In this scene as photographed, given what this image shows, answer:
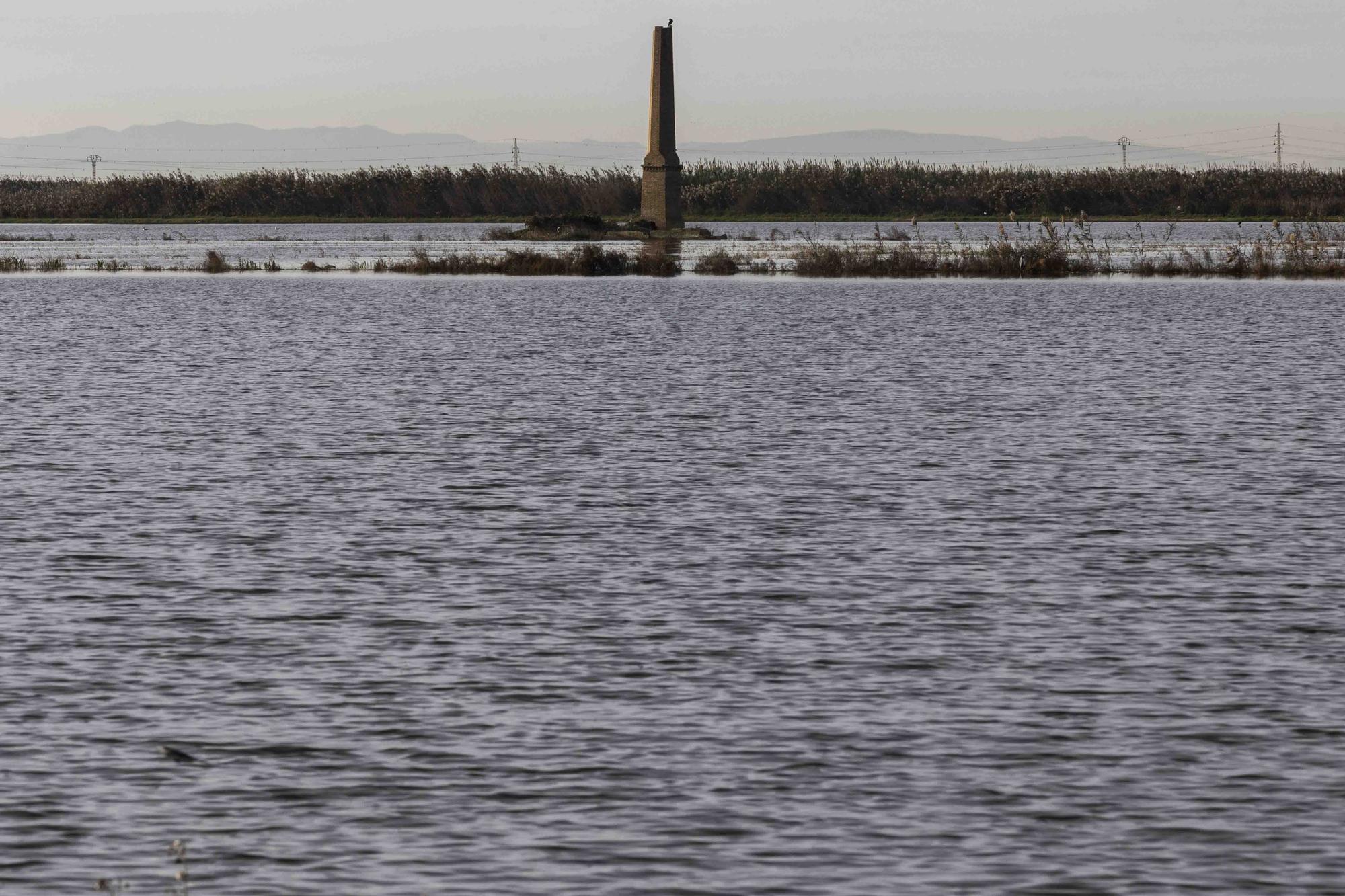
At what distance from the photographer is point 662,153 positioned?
7812 centimetres

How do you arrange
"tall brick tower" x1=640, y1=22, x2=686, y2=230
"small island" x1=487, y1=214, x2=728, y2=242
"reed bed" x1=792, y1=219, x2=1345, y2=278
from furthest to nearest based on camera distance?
"small island" x1=487, y1=214, x2=728, y2=242 → "tall brick tower" x1=640, y1=22, x2=686, y2=230 → "reed bed" x1=792, y1=219, x2=1345, y2=278

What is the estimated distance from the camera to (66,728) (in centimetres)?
1068

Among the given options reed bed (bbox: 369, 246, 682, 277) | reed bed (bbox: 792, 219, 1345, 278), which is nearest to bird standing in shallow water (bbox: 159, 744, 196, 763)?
reed bed (bbox: 792, 219, 1345, 278)

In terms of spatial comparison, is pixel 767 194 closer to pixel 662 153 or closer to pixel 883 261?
pixel 662 153

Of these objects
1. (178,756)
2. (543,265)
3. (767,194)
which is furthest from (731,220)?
(178,756)

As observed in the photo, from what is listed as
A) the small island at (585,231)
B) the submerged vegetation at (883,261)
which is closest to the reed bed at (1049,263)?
the submerged vegetation at (883,261)

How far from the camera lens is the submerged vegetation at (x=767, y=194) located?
96688 mm

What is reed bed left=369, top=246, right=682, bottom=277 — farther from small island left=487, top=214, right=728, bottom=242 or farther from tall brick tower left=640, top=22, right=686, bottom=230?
small island left=487, top=214, right=728, bottom=242

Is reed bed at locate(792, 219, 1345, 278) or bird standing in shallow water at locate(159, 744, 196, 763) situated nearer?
bird standing in shallow water at locate(159, 744, 196, 763)

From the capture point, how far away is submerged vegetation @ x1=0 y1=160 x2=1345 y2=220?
96688 millimetres

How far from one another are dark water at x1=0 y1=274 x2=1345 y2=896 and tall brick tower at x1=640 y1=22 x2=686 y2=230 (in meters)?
45.4

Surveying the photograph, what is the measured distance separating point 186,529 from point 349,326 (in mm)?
27947

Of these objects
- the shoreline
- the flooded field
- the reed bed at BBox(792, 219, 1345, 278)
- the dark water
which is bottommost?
the dark water

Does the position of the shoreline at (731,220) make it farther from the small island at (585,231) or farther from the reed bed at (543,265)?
the reed bed at (543,265)
